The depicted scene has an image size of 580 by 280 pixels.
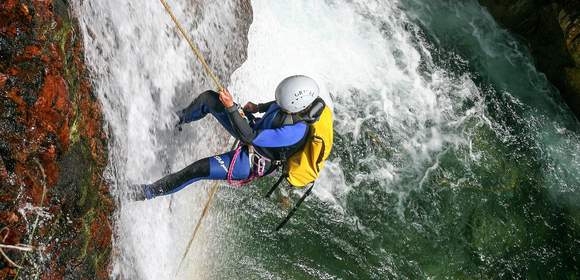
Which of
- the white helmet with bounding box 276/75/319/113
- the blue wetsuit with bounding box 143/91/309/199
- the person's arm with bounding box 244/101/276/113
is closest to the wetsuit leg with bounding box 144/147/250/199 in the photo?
the blue wetsuit with bounding box 143/91/309/199

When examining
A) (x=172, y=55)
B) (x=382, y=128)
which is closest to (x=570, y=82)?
(x=382, y=128)

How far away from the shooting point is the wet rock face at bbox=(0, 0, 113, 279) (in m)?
3.31

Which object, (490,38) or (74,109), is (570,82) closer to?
(490,38)

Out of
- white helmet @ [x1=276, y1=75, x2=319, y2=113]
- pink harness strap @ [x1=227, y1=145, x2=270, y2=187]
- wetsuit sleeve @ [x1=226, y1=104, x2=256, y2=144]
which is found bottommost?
pink harness strap @ [x1=227, y1=145, x2=270, y2=187]

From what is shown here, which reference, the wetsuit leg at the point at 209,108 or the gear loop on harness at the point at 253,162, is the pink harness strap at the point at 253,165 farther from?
the wetsuit leg at the point at 209,108

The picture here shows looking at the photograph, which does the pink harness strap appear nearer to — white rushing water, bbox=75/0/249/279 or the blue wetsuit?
the blue wetsuit

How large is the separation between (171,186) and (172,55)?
5.33ft

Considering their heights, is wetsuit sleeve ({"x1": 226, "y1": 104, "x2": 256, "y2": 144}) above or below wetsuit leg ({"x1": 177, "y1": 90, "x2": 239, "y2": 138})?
above

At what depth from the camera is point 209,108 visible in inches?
217

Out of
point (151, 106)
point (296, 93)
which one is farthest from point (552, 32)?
point (151, 106)

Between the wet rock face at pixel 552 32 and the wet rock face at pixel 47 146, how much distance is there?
980cm

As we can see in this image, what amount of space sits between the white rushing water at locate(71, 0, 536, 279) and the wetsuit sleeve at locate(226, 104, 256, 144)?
1.04 meters

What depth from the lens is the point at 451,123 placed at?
9.65 meters

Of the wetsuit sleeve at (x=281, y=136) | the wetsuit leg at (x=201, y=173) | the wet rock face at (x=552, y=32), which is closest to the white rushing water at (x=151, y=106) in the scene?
the wetsuit leg at (x=201, y=173)
